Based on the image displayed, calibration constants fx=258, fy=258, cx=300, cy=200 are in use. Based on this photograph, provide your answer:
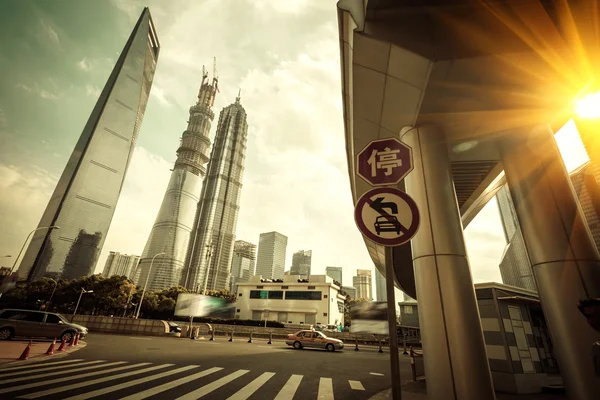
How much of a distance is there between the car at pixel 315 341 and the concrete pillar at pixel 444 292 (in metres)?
17.4

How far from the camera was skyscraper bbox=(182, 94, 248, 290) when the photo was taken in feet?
470

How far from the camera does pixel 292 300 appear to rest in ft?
200

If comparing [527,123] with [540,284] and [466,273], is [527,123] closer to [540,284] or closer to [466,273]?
[540,284]

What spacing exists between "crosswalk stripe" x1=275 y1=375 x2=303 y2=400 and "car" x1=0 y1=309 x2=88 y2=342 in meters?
12.1

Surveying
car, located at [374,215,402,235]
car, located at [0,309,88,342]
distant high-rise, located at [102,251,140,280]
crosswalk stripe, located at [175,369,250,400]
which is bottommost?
crosswalk stripe, located at [175,369,250,400]

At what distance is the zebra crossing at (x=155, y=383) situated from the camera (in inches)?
211

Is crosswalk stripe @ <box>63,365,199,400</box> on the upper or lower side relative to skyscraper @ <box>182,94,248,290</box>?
lower

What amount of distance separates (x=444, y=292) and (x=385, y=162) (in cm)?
273

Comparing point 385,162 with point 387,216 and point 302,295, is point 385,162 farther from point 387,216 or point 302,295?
point 302,295

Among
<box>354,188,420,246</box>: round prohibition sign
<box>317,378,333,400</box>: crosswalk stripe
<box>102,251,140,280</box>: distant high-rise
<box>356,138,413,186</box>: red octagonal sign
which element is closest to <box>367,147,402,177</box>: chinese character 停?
<box>356,138,413,186</box>: red octagonal sign

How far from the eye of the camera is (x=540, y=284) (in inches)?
190

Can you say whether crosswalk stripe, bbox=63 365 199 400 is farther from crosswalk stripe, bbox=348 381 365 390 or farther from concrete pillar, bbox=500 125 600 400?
concrete pillar, bbox=500 125 600 400

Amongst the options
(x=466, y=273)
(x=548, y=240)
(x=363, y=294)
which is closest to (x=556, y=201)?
(x=548, y=240)

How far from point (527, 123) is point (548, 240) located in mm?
2517
